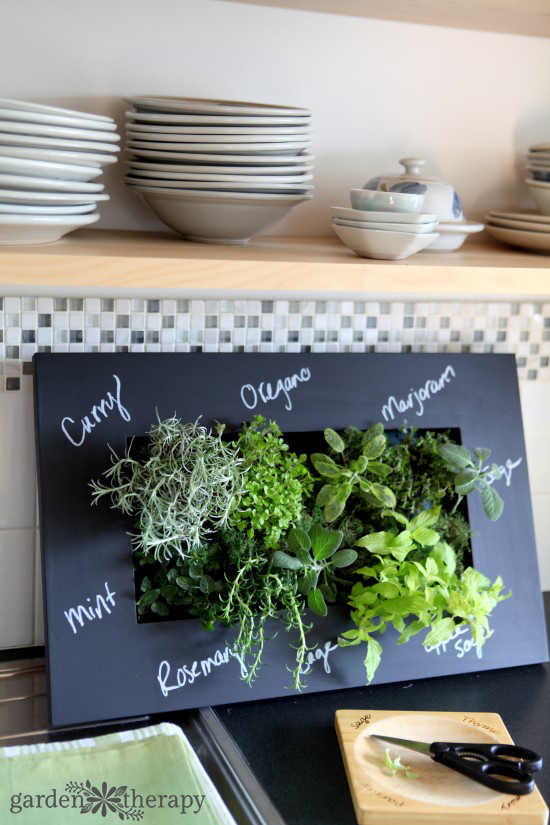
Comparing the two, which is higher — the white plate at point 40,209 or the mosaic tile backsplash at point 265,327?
the white plate at point 40,209

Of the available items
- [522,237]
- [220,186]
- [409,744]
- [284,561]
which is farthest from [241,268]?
[409,744]

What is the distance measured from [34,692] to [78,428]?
0.34m

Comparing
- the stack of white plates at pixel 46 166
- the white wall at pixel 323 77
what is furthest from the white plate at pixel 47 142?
the white wall at pixel 323 77

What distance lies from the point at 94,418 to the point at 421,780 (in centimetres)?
55

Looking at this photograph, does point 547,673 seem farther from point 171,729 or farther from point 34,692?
point 34,692

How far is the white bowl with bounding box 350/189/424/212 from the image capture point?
0.98m

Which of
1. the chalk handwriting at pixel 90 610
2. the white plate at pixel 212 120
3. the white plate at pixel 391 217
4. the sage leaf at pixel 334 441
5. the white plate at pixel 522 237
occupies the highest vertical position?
the white plate at pixel 212 120

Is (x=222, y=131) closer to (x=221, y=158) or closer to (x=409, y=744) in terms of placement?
(x=221, y=158)

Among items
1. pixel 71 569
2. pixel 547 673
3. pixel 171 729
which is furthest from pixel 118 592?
pixel 547 673

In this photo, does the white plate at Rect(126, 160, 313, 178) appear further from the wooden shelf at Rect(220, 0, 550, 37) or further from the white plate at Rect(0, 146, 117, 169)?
the wooden shelf at Rect(220, 0, 550, 37)

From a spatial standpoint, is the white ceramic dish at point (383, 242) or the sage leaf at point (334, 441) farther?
the sage leaf at point (334, 441)

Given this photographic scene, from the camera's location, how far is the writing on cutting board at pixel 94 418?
1.05 meters

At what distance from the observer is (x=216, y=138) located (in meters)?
0.95

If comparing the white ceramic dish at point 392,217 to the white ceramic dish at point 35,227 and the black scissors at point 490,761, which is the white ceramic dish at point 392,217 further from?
the black scissors at point 490,761
